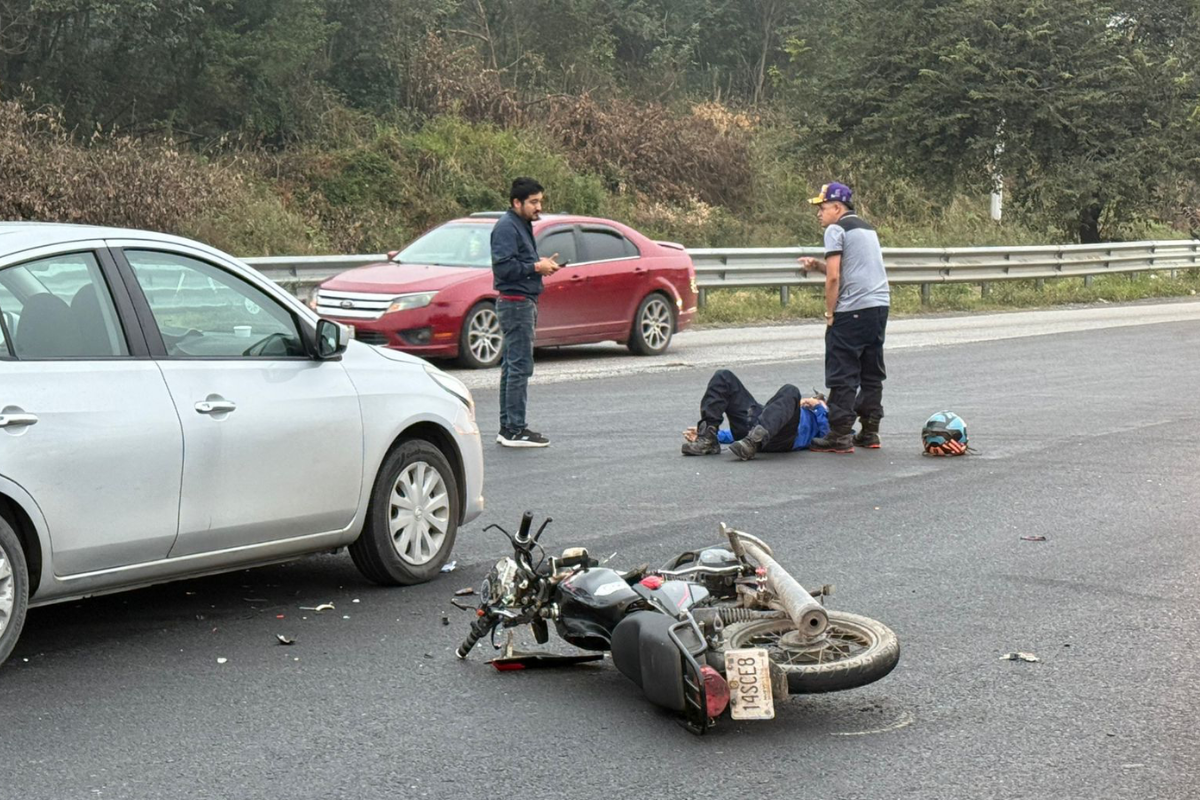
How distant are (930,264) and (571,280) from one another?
11036 mm

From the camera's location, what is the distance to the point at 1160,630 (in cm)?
652

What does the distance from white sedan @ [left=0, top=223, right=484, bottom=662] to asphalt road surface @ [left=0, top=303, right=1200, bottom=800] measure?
33 centimetres

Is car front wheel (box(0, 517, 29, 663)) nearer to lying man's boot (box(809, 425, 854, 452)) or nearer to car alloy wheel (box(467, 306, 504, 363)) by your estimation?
lying man's boot (box(809, 425, 854, 452))

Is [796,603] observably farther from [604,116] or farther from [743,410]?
[604,116]

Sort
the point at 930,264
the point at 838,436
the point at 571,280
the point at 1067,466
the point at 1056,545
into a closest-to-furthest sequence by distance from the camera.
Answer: the point at 1056,545 < the point at 1067,466 < the point at 838,436 < the point at 571,280 < the point at 930,264

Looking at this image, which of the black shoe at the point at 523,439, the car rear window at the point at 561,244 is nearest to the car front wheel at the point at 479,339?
the car rear window at the point at 561,244

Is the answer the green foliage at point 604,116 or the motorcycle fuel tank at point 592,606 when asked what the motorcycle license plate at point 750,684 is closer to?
the motorcycle fuel tank at point 592,606

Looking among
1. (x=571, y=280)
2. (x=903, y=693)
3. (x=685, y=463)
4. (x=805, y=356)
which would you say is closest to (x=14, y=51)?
(x=571, y=280)

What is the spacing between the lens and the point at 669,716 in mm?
5363

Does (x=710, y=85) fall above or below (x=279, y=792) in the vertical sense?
above

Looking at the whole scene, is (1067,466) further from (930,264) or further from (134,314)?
(930,264)

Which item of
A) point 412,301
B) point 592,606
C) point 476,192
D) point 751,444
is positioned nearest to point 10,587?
point 592,606

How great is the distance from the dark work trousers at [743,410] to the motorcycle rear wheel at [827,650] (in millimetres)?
5944

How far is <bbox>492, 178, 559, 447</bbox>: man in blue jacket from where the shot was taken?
11.7m
